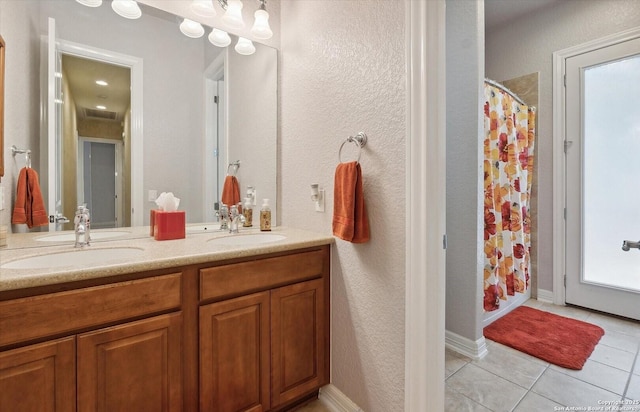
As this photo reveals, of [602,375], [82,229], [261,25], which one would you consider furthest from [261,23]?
[602,375]

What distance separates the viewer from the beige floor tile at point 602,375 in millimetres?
1611

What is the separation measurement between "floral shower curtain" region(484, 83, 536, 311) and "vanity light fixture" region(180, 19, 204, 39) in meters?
1.95

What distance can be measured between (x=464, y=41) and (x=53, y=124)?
236 cm

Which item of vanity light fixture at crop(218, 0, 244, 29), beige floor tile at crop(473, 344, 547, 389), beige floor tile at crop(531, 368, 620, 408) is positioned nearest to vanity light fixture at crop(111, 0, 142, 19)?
vanity light fixture at crop(218, 0, 244, 29)

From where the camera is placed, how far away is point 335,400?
1508 mm

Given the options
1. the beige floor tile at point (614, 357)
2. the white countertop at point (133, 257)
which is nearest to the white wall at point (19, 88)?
the white countertop at point (133, 257)

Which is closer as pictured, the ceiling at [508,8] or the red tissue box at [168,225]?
the red tissue box at [168,225]

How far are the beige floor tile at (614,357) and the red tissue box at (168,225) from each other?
265 centimetres

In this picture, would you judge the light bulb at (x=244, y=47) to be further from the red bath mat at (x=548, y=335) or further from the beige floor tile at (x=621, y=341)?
the beige floor tile at (x=621, y=341)

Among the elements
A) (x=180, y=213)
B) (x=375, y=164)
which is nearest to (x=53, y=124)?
(x=180, y=213)

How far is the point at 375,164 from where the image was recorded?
132 centimetres

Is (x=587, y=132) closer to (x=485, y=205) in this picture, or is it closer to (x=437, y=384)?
(x=485, y=205)

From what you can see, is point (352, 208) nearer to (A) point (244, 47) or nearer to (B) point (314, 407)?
(B) point (314, 407)

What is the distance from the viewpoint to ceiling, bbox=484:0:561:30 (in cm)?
Answer: 273
